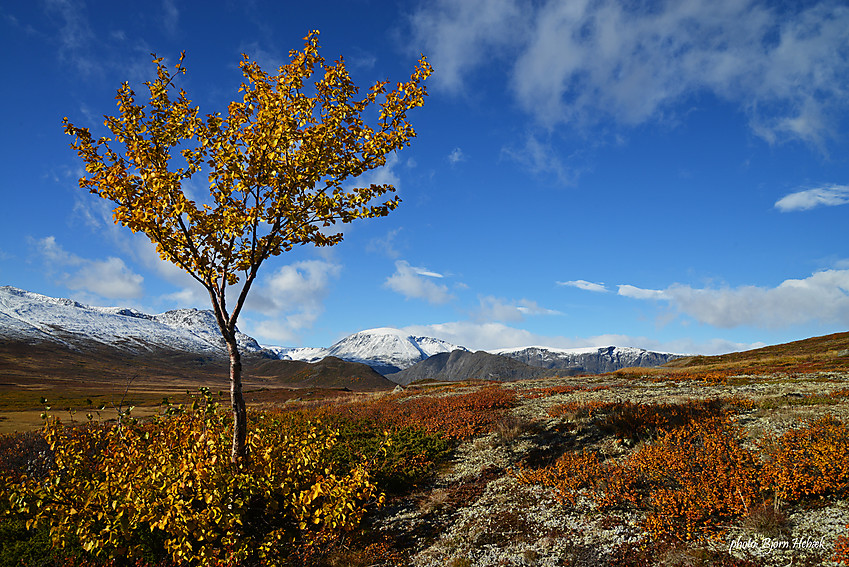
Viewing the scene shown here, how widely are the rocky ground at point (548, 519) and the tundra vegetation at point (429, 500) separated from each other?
5cm

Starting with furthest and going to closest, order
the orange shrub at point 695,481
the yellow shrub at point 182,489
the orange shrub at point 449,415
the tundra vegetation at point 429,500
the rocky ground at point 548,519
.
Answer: the orange shrub at point 449,415 < the orange shrub at point 695,481 < the rocky ground at point 548,519 < the tundra vegetation at point 429,500 < the yellow shrub at point 182,489

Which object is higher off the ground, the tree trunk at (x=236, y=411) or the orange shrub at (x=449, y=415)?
the tree trunk at (x=236, y=411)

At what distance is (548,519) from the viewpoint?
9.98 meters

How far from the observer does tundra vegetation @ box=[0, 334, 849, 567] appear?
7.33 m

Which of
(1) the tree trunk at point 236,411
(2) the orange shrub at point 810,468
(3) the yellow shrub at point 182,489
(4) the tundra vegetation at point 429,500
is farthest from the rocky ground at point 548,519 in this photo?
(1) the tree trunk at point 236,411

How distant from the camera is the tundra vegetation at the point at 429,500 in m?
7.33

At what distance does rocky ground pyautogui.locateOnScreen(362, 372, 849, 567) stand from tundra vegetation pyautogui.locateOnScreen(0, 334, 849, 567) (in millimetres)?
49

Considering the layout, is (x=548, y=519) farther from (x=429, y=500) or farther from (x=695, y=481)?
(x=429, y=500)

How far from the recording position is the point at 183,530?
6941 millimetres

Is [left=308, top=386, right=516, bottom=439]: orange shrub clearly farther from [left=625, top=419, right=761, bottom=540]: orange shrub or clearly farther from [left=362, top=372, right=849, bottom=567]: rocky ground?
[left=625, top=419, right=761, bottom=540]: orange shrub

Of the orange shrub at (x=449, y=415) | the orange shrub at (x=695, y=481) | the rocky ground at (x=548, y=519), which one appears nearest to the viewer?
the rocky ground at (x=548, y=519)

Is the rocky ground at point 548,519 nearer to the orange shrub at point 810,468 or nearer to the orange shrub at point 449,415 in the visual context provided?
the orange shrub at point 810,468

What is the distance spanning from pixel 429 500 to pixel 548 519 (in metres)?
3.88

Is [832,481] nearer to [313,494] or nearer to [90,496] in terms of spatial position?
[313,494]
